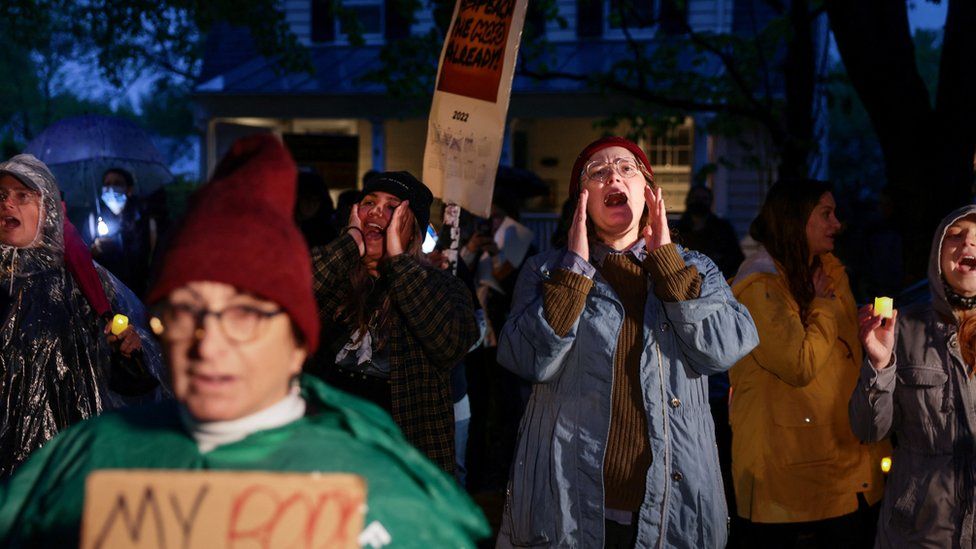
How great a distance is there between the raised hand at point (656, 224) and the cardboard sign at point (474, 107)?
67.3 inches

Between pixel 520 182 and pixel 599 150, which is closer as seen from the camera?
pixel 599 150

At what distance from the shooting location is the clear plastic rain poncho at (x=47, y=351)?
489cm

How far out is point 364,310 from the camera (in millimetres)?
4695

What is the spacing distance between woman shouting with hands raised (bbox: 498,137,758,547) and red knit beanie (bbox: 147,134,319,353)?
169 cm

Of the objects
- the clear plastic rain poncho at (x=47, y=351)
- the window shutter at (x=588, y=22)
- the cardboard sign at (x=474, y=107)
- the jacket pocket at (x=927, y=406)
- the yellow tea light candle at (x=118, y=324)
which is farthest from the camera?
the window shutter at (x=588, y=22)

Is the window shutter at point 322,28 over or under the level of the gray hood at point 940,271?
over

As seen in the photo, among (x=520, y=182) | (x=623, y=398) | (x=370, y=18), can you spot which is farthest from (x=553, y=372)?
(x=370, y=18)

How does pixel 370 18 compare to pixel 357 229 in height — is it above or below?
above

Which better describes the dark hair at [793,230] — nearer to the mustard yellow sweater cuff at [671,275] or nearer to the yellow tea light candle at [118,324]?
the mustard yellow sweater cuff at [671,275]

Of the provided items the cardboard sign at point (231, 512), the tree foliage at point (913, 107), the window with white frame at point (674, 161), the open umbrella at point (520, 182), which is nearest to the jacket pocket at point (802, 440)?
the cardboard sign at point (231, 512)

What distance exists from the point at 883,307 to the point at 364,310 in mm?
1996

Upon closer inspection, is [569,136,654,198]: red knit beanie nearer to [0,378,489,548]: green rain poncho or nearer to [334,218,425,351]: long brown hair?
[334,218,425,351]: long brown hair

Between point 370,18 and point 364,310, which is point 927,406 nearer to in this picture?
point 364,310

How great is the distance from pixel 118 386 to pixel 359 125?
63.0ft
